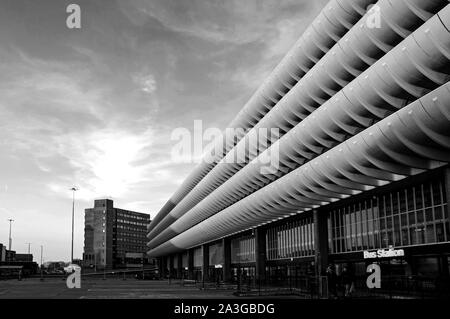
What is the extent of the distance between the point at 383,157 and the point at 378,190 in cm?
748

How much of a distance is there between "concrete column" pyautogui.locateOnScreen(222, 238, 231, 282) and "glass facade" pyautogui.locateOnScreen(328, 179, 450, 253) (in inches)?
1463

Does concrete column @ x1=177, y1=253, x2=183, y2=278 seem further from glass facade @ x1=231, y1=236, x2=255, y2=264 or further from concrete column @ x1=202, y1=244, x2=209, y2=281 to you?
glass facade @ x1=231, y1=236, x2=255, y2=264

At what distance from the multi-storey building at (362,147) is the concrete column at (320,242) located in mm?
96

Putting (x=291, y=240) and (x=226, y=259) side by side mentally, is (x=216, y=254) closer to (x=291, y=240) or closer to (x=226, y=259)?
(x=226, y=259)

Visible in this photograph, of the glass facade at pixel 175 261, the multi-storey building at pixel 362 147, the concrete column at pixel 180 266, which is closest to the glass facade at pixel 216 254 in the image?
the multi-storey building at pixel 362 147

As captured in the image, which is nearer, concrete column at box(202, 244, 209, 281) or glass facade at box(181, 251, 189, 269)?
concrete column at box(202, 244, 209, 281)

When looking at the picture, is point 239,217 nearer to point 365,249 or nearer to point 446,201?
point 365,249

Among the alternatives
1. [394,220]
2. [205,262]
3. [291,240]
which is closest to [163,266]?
[205,262]

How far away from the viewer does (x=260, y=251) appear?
66625 millimetres

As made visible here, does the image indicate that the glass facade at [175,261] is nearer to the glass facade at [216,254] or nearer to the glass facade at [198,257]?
the glass facade at [198,257]

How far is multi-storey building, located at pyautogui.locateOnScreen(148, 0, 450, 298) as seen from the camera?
26.9m

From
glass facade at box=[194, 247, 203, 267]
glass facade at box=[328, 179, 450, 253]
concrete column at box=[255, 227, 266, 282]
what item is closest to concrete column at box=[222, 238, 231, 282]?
concrete column at box=[255, 227, 266, 282]

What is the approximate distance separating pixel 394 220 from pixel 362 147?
9.30 m
